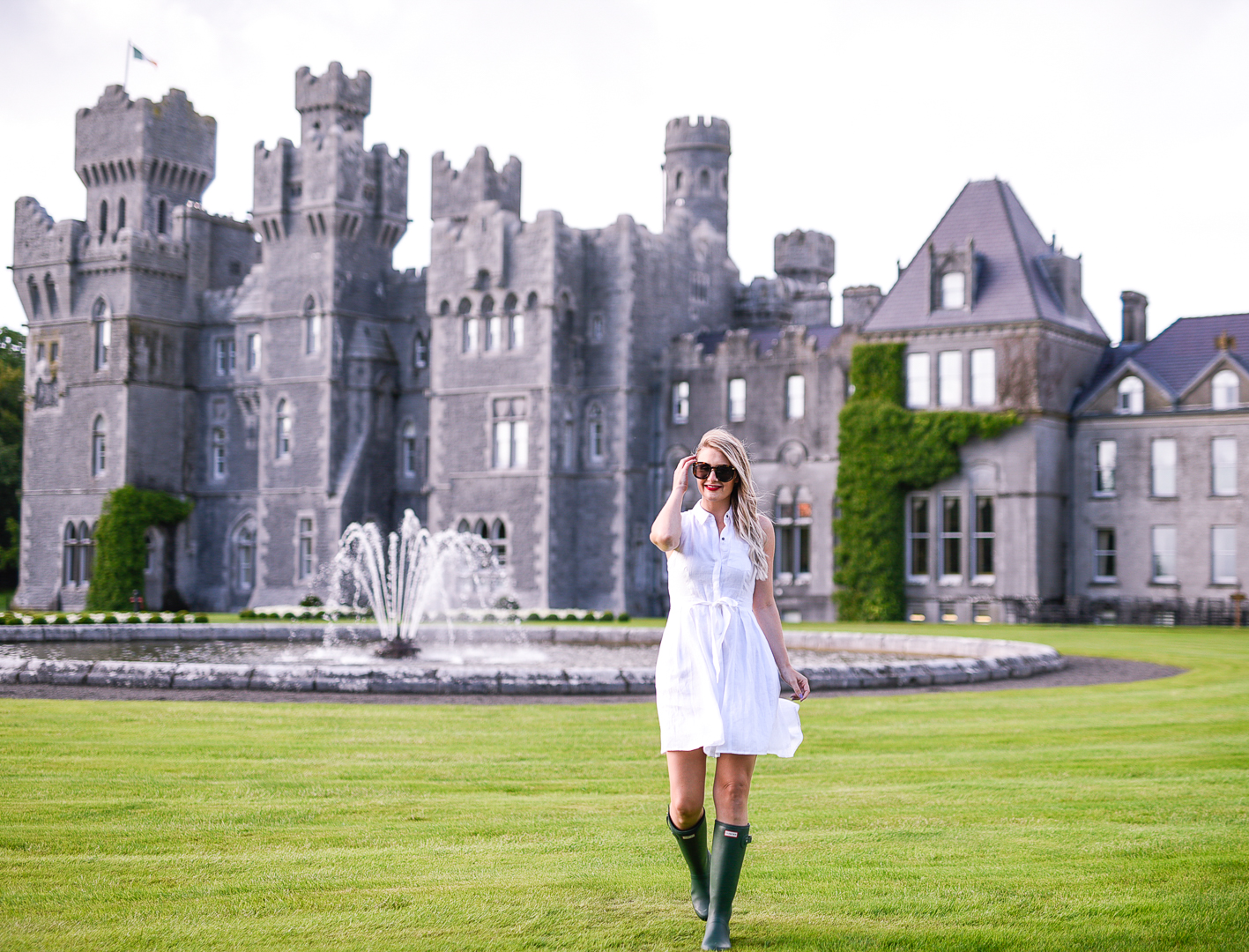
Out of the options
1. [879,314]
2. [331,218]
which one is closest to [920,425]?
[879,314]

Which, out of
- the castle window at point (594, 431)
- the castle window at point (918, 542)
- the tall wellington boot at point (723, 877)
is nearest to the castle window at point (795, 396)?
Result: the castle window at point (918, 542)

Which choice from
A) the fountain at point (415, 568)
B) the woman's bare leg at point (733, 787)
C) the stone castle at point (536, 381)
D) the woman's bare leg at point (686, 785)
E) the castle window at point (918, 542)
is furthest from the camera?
the fountain at point (415, 568)

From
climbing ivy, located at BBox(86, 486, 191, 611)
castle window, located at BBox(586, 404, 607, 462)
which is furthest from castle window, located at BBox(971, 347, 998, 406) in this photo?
climbing ivy, located at BBox(86, 486, 191, 611)

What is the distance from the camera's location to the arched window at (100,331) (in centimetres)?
4912

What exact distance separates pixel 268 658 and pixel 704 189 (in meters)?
33.6

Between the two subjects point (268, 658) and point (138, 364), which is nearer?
point (268, 658)

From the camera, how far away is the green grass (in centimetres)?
616

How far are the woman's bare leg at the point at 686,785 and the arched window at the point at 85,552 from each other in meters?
45.0

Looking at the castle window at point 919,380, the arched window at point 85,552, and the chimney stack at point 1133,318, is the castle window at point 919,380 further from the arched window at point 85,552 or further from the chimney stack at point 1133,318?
the arched window at point 85,552

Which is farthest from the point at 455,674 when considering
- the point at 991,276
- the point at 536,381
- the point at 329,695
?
the point at 536,381

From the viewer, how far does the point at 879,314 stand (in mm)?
39656

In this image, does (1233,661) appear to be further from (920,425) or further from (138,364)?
(138,364)

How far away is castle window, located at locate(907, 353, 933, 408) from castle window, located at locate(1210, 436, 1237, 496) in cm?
711

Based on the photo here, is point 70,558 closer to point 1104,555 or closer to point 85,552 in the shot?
point 85,552
